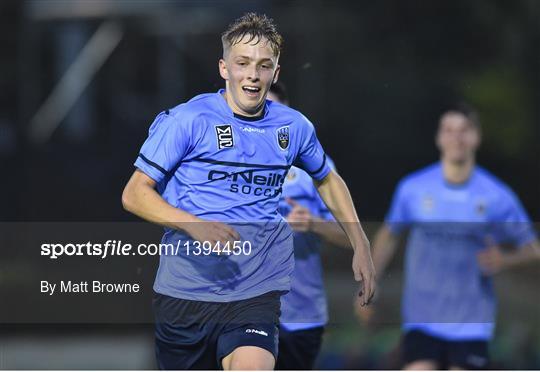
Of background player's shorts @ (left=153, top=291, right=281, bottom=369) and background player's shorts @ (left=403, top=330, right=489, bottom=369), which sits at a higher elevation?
background player's shorts @ (left=153, top=291, right=281, bottom=369)

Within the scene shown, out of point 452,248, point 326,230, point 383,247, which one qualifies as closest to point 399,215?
point 383,247

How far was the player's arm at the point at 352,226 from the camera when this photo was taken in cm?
405

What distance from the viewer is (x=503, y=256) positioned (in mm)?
6152

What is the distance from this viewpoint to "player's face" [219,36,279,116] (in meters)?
3.94

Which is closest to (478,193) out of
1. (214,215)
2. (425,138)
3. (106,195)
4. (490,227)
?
(490,227)

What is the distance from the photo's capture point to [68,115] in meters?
6.86

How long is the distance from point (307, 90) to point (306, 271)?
1.71 m

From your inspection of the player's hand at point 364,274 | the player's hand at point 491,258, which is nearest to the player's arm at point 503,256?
the player's hand at point 491,258

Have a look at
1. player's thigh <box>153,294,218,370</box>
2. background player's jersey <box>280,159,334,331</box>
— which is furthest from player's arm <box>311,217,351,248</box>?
player's thigh <box>153,294,218,370</box>

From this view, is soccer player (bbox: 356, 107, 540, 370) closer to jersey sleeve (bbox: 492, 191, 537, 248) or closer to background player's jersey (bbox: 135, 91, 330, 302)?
jersey sleeve (bbox: 492, 191, 537, 248)

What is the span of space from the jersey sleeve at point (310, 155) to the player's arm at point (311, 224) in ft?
2.00

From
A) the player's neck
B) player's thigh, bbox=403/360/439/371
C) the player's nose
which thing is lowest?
player's thigh, bbox=403/360/439/371

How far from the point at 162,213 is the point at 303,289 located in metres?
1.61

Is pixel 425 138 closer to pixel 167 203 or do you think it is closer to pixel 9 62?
pixel 9 62
